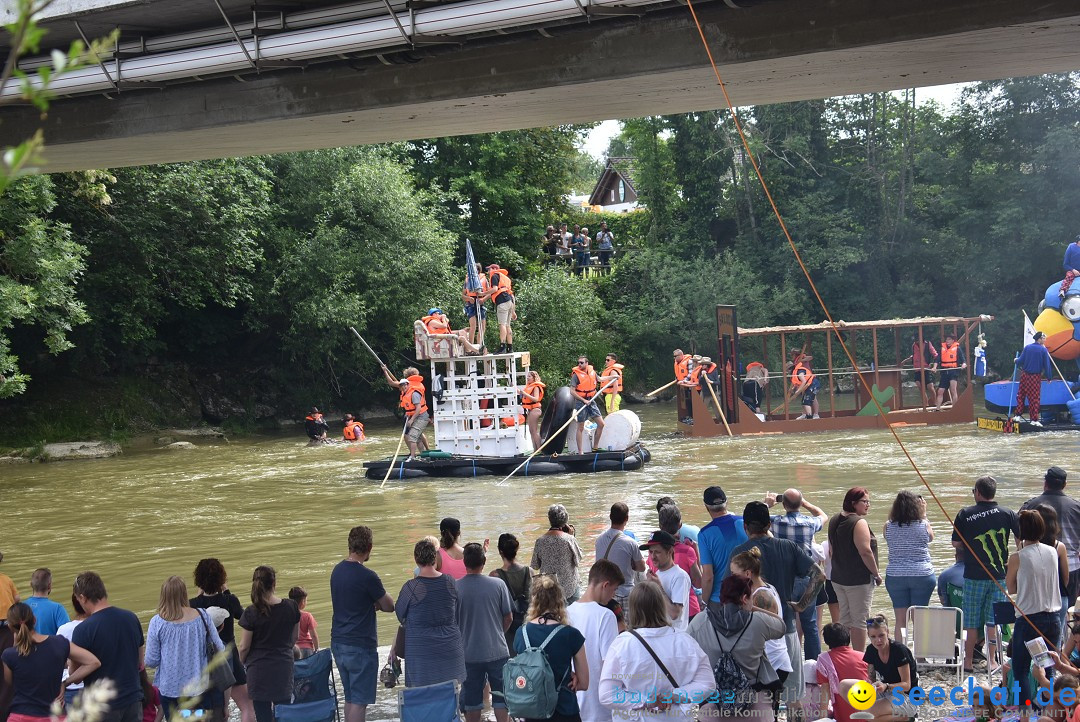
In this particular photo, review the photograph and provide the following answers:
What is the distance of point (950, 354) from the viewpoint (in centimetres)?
2827

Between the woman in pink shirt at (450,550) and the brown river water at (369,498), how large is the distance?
2.18m

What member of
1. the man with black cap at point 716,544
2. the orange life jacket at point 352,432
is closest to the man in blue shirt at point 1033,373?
the orange life jacket at point 352,432

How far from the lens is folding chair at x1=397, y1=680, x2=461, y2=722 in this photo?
21.1ft

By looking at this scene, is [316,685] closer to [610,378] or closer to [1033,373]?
[610,378]

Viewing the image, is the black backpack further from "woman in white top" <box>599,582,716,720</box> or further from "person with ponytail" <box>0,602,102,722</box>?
A: "person with ponytail" <box>0,602,102,722</box>

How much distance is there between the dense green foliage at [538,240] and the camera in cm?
3453

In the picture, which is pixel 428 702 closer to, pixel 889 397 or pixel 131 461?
pixel 889 397

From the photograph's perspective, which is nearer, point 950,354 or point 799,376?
point 799,376

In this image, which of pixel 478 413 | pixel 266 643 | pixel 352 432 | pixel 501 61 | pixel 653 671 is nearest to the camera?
pixel 653 671

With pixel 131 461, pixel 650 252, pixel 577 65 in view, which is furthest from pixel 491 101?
pixel 650 252

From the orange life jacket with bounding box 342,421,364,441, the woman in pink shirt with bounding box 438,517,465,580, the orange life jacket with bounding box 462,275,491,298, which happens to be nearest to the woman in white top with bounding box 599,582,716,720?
the woman in pink shirt with bounding box 438,517,465,580

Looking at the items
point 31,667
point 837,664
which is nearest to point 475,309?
point 837,664

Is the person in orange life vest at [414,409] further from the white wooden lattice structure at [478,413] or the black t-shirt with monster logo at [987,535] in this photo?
the black t-shirt with monster logo at [987,535]

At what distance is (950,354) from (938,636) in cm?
2210
